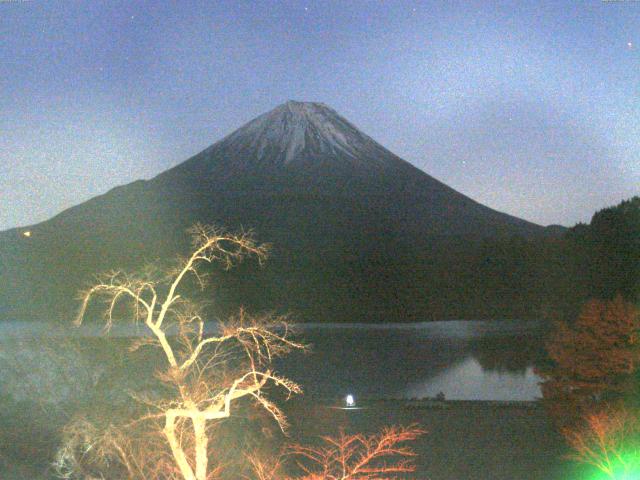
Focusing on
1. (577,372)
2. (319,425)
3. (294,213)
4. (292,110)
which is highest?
(292,110)

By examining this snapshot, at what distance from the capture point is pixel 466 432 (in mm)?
18641

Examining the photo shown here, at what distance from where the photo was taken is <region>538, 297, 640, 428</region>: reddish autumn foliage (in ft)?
53.2

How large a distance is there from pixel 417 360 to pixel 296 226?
179 ft

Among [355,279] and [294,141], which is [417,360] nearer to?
[355,279]

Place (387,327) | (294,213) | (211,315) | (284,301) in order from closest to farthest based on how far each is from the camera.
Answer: (387,327) < (211,315) < (284,301) < (294,213)

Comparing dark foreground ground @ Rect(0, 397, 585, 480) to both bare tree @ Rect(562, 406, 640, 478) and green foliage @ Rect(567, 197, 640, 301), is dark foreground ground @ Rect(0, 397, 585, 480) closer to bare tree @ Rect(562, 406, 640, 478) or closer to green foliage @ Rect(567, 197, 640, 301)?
bare tree @ Rect(562, 406, 640, 478)

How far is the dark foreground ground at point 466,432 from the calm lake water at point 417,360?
16.6 ft

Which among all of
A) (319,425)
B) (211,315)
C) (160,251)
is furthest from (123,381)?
(160,251)

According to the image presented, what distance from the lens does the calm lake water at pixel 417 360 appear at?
102ft

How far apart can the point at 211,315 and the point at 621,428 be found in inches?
1975

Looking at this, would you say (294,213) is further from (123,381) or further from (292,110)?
(123,381)

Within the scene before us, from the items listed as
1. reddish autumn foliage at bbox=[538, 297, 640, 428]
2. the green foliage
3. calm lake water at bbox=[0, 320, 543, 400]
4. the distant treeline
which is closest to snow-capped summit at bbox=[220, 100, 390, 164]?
the distant treeline

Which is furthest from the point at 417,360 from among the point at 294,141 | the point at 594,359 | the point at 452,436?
the point at 294,141

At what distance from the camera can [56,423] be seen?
14.4 metres
